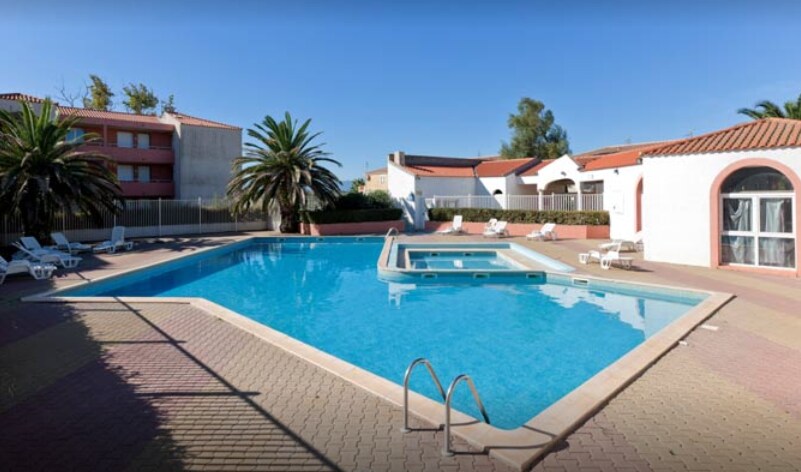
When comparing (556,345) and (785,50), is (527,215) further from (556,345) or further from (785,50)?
(556,345)

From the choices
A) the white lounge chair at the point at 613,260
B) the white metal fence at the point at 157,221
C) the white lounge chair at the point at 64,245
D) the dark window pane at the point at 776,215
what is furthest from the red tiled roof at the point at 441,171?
the dark window pane at the point at 776,215

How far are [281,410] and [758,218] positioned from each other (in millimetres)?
14192

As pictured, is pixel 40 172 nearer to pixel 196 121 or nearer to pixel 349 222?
pixel 349 222

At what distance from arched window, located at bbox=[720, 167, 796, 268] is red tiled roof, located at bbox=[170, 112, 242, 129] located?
34875mm

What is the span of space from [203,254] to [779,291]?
1929cm

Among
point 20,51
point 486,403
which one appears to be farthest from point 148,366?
point 20,51

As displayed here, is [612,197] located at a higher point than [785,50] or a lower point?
lower

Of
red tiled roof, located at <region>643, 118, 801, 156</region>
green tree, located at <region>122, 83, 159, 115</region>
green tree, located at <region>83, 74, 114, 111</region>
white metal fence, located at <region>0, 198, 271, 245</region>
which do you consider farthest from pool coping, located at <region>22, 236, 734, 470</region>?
green tree, located at <region>122, 83, 159, 115</region>

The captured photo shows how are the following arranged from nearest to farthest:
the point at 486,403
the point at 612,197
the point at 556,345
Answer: the point at 486,403 < the point at 556,345 < the point at 612,197

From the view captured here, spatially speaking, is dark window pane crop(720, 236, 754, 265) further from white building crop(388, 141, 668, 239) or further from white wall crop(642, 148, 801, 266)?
white building crop(388, 141, 668, 239)

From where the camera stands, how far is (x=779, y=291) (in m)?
10.8

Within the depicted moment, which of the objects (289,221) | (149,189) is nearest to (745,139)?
(289,221)

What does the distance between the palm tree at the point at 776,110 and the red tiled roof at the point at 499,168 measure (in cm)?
1427

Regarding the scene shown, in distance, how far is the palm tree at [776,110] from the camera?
28.9m
